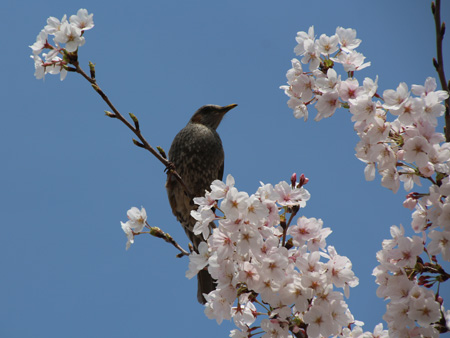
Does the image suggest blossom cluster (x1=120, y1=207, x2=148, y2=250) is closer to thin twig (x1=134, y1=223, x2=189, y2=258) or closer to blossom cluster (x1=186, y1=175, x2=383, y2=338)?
thin twig (x1=134, y1=223, x2=189, y2=258)

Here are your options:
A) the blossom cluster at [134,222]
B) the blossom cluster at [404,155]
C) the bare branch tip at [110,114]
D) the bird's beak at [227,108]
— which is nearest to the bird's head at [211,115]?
the bird's beak at [227,108]

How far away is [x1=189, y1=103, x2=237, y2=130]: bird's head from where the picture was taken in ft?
21.4

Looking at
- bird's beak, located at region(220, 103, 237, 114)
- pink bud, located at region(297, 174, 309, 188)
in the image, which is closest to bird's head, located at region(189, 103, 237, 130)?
bird's beak, located at region(220, 103, 237, 114)

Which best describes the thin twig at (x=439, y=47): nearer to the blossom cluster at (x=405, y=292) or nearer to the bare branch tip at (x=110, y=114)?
the blossom cluster at (x=405, y=292)

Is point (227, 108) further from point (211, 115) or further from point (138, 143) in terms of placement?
point (138, 143)

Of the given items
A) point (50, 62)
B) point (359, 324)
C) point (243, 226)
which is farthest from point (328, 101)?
point (50, 62)

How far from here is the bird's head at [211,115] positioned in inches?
257

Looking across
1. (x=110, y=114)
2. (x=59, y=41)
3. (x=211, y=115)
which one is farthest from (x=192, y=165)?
(x=59, y=41)

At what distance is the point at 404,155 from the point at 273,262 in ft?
2.39

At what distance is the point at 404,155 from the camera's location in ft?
6.91

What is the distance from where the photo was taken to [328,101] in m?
2.32

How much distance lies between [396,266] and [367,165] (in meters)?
0.47

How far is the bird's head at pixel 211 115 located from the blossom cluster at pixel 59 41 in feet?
12.8

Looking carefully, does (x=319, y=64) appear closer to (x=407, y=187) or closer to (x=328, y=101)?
(x=328, y=101)
